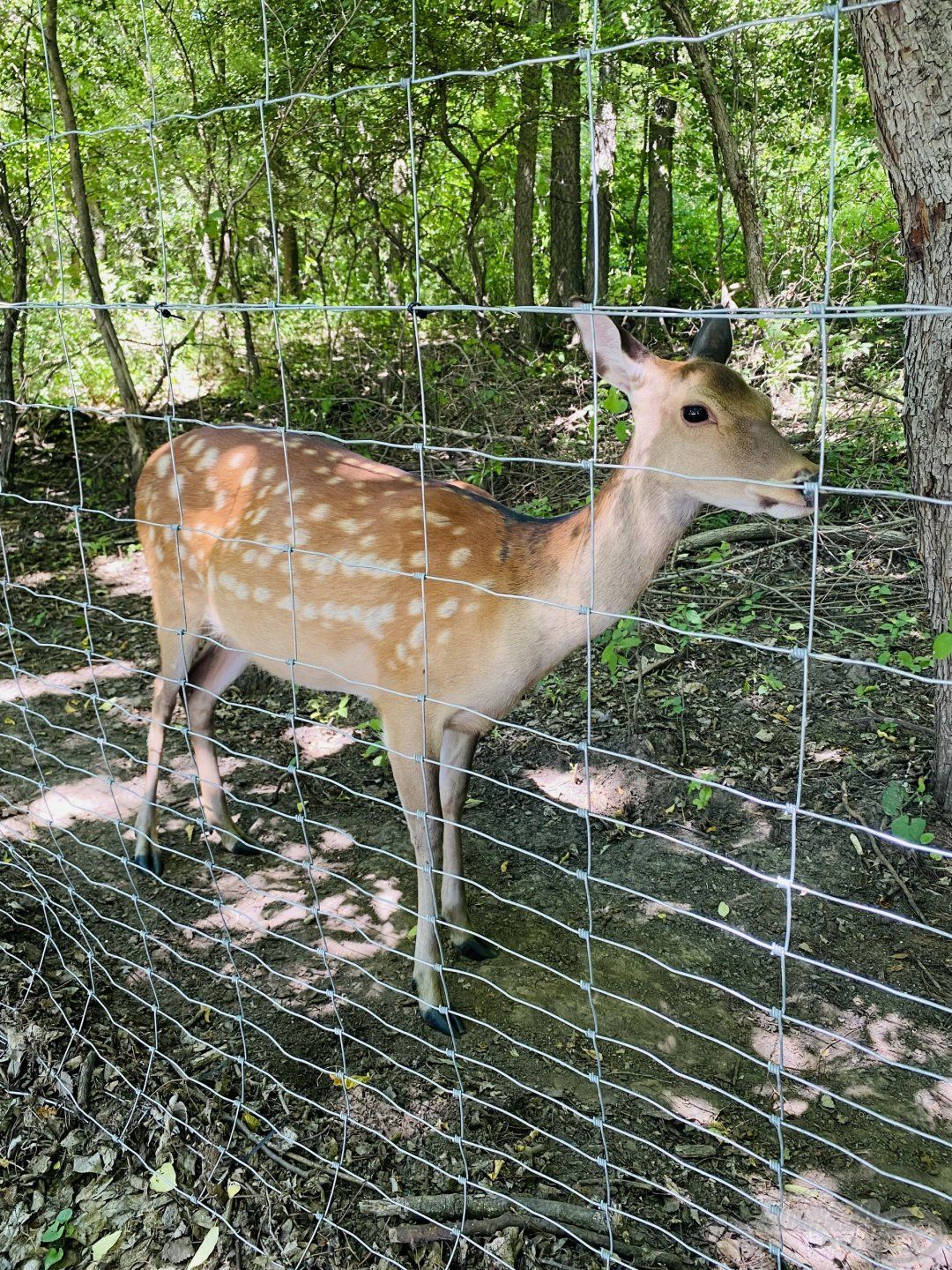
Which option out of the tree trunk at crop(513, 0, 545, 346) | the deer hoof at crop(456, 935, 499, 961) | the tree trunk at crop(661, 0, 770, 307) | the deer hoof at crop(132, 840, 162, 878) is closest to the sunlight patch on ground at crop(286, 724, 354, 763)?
the deer hoof at crop(132, 840, 162, 878)

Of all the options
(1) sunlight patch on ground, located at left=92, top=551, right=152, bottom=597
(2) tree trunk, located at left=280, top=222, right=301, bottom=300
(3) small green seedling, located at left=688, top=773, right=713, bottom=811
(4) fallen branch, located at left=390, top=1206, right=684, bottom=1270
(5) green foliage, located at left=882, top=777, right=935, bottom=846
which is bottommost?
(4) fallen branch, located at left=390, top=1206, right=684, bottom=1270

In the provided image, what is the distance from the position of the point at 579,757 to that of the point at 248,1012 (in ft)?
5.79

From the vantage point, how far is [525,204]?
27.9 feet

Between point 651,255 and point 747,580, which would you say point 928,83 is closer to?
point 747,580

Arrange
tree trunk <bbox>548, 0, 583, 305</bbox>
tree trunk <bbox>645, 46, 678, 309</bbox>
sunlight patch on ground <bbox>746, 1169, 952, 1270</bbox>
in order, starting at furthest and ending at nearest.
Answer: tree trunk <bbox>645, 46, 678, 309</bbox> < tree trunk <bbox>548, 0, 583, 305</bbox> < sunlight patch on ground <bbox>746, 1169, 952, 1270</bbox>

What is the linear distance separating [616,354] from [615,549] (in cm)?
49

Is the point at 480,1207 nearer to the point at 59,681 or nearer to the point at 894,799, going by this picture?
the point at 894,799

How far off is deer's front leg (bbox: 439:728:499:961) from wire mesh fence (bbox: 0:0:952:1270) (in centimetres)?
5

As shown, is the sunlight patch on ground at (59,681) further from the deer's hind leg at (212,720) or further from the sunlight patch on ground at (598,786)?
the sunlight patch on ground at (598,786)

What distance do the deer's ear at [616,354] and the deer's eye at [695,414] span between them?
0.58 feet

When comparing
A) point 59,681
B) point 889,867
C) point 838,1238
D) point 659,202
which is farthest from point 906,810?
point 659,202

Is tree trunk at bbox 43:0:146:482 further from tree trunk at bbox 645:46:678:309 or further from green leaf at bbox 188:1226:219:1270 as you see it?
tree trunk at bbox 645:46:678:309

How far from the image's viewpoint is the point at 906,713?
14.2ft

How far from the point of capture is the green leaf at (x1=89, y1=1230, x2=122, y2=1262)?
2455 mm
